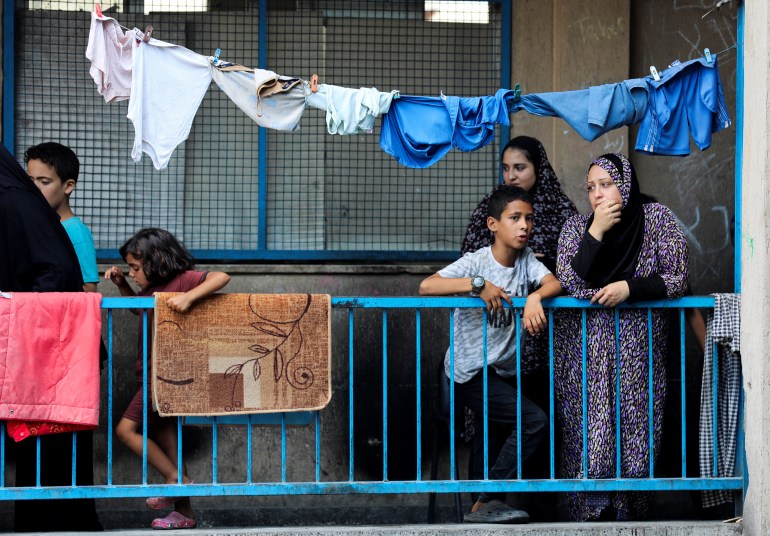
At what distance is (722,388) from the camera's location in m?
5.45

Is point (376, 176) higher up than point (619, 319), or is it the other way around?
point (376, 176)

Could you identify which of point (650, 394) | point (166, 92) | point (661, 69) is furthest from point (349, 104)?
point (661, 69)

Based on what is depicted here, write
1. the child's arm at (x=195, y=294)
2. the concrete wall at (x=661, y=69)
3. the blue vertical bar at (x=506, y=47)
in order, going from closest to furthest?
1. the child's arm at (x=195, y=294)
2. the concrete wall at (x=661, y=69)
3. the blue vertical bar at (x=506, y=47)

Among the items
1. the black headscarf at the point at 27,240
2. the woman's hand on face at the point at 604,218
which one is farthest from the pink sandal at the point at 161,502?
the woman's hand on face at the point at 604,218

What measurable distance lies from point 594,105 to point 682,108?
0.46 meters

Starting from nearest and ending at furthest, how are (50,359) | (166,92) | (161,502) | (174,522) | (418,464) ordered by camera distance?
(50,359)
(418,464)
(166,92)
(174,522)
(161,502)

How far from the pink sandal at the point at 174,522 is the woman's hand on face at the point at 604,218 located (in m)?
2.40

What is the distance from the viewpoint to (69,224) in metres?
5.67

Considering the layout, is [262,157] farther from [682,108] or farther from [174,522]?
[682,108]

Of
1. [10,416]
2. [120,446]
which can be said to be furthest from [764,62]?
[120,446]

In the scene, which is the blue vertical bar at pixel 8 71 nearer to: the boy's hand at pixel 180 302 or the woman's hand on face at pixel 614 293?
the boy's hand at pixel 180 302

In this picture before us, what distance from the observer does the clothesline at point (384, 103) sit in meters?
5.29

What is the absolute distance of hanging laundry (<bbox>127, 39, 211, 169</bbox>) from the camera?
5285mm

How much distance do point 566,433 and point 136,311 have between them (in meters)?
2.27
